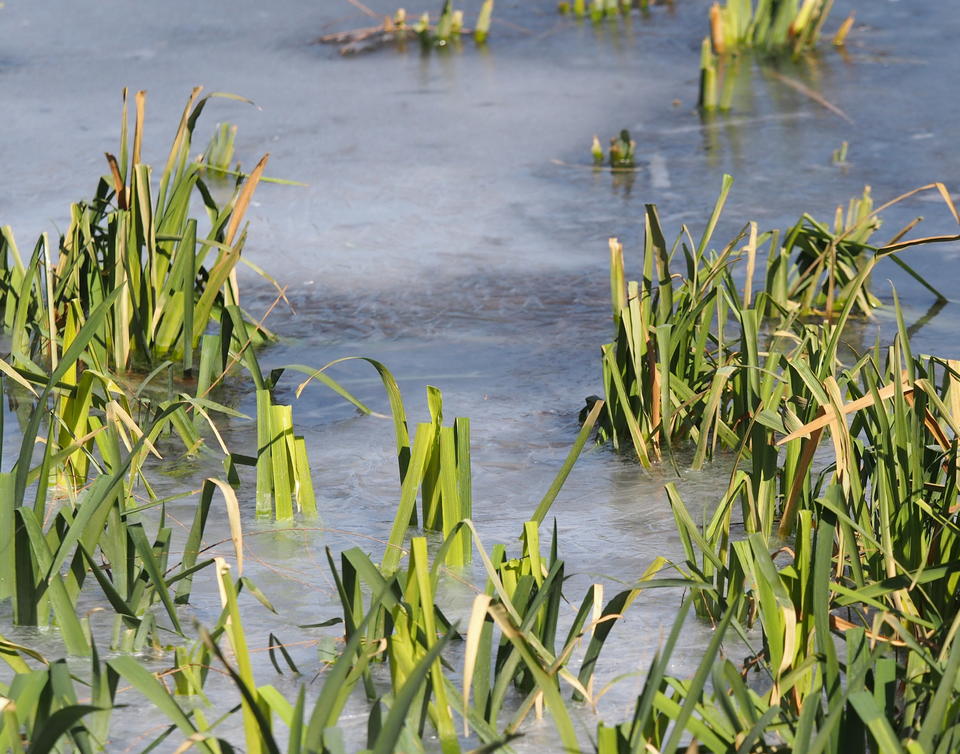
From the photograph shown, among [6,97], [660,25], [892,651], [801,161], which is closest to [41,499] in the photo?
[892,651]

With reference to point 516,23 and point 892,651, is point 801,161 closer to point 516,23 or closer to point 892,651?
point 516,23

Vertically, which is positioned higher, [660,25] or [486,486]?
[660,25]

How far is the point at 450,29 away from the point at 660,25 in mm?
1301

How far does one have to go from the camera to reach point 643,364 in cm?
262

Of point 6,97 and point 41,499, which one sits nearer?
point 41,499


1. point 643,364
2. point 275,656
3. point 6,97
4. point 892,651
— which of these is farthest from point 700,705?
point 6,97

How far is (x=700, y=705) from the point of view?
56.6 inches

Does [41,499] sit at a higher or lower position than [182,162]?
lower

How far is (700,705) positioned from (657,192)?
357 centimetres

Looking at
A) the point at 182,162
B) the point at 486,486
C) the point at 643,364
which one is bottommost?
the point at 486,486

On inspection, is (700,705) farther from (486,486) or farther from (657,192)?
(657,192)

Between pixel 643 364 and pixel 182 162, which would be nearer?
pixel 643 364

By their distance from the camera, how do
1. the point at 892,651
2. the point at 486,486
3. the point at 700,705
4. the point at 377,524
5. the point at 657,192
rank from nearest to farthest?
the point at 700,705 < the point at 892,651 < the point at 377,524 < the point at 486,486 < the point at 657,192

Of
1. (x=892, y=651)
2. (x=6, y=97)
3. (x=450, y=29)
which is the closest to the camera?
(x=892, y=651)
